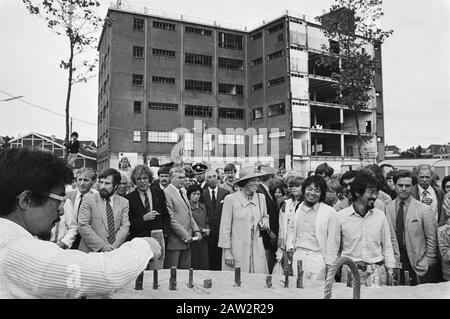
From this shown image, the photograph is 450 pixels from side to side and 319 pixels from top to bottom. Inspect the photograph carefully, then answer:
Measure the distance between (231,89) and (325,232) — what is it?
34994mm

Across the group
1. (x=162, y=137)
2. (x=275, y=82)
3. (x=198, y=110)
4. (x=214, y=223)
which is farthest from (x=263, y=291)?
(x=198, y=110)

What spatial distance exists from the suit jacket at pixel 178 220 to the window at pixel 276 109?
29533 mm

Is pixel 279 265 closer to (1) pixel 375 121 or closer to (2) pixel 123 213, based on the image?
(2) pixel 123 213

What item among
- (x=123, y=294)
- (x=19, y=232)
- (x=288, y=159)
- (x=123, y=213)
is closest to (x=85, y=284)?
(x=19, y=232)

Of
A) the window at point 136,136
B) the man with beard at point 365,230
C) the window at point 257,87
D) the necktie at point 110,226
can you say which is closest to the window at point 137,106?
the window at point 136,136

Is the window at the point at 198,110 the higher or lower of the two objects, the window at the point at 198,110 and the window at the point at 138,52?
the lower

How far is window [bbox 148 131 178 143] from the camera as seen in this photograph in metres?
34.0

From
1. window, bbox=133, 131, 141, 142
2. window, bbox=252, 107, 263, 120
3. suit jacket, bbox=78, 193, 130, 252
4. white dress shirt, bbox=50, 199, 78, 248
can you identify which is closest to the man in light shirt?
suit jacket, bbox=78, 193, 130, 252

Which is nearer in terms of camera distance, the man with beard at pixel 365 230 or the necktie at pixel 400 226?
the man with beard at pixel 365 230

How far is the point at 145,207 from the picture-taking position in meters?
5.24

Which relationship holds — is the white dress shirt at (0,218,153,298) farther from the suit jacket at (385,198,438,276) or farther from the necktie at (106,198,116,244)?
the suit jacket at (385,198,438,276)

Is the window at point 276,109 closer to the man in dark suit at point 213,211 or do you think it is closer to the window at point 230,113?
the window at point 230,113

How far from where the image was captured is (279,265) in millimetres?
5277

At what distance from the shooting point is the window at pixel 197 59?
1423 inches
